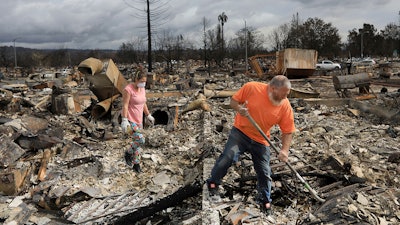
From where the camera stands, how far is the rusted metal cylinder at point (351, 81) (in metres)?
11.5

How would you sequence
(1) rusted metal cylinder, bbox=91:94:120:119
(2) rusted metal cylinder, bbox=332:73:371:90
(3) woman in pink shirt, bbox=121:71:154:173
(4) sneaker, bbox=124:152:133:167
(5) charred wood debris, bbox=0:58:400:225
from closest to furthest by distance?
(5) charred wood debris, bbox=0:58:400:225 → (3) woman in pink shirt, bbox=121:71:154:173 → (4) sneaker, bbox=124:152:133:167 → (1) rusted metal cylinder, bbox=91:94:120:119 → (2) rusted metal cylinder, bbox=332:73:371:90

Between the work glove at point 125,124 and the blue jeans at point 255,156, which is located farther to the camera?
the work glove at point 125,124

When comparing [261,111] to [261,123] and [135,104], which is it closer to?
[261,123]

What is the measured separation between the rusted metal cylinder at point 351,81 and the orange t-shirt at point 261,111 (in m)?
8.75

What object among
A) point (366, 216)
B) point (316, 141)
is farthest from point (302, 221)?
point (316, 141)

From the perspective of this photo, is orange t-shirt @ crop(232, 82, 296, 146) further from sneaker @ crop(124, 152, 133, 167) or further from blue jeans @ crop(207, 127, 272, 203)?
sneaker @ crop(124, 152, 133, 167)

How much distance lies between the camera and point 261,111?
355 cm

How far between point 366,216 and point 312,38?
39599 mm

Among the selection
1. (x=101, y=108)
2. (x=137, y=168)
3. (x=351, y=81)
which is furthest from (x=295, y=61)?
(x=137, y=168)

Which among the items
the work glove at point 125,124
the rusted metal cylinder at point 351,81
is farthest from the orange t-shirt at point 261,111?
the rusted metal cylinder at point 351,81

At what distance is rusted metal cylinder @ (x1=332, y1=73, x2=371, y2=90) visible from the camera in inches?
452

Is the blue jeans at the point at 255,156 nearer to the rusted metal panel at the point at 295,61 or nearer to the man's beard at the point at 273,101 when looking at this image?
the man's beard at the point at 273,101

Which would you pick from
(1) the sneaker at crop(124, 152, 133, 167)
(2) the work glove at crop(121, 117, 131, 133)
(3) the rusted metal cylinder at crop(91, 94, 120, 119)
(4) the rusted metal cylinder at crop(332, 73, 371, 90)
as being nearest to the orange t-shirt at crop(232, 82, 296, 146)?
(2) the work glove at crop(121, 117, 131, 133)

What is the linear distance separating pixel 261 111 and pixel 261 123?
14 centimetres
